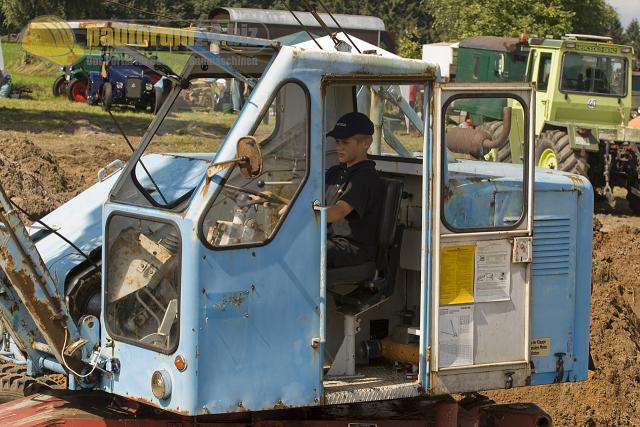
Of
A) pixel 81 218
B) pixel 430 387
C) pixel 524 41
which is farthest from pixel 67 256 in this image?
pixel 524 41

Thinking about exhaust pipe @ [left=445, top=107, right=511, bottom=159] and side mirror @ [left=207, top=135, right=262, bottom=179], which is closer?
side mirror @ [left=207, top=135, right=262, bottom=179]

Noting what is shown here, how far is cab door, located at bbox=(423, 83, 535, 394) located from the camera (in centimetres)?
613

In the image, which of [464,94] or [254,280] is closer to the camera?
[254,280]

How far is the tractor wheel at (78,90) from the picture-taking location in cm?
3175

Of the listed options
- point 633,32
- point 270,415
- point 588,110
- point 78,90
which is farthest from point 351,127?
point 633,32

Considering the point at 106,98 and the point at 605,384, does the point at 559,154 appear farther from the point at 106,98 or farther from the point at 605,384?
the point at 106,98

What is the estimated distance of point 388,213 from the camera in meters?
6.36

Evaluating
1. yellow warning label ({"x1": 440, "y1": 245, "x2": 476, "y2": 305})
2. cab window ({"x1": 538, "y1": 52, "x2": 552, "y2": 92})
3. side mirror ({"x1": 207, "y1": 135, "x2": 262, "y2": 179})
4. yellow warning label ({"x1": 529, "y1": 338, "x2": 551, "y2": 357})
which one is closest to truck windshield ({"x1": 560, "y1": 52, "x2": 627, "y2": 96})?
cab window ({"x1": 538, "y1": 52, "x2": 552, "y2": 92})

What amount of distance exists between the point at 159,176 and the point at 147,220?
51.9 inches

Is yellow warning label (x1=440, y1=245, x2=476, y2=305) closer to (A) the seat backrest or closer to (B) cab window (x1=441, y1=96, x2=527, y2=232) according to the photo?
(B) cab window (x1=441, y1=96, x2=527, y2=232)

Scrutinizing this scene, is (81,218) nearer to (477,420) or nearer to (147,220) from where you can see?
(147,220)

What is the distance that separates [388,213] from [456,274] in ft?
1.63

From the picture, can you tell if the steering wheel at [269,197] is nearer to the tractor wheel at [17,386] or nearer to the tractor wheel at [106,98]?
the tractor wheel at [106,98]

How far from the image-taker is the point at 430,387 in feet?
20.2
